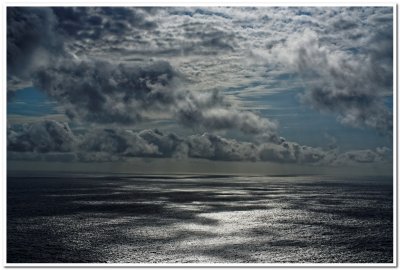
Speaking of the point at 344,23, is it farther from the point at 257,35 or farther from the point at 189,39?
the point at 189,39

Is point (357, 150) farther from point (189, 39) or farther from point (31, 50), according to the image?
point (31, 50)

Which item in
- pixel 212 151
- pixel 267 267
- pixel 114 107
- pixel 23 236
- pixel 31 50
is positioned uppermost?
pixel 31 50

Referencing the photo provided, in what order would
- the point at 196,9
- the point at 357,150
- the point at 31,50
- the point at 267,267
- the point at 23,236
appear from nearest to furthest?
the point at 267,267
the point at 196,9
the point at 31,50
the point at 357,150
the point at 23,236

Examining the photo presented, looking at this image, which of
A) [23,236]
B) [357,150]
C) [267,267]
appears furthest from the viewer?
[23,236]

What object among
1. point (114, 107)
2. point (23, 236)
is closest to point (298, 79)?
point (114, 107)

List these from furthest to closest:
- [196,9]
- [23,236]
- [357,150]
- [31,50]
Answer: [23,236], [357,150], [31,50], [196,9]

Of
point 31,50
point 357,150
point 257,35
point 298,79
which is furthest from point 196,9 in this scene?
point 357,150

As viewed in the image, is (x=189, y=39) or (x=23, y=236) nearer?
(x=189, y=39)

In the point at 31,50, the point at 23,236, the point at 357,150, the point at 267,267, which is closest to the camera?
the point at 267,267

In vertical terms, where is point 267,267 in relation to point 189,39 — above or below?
below
